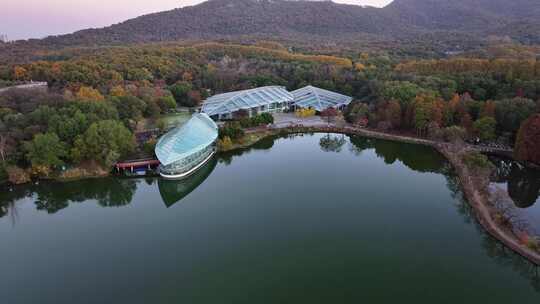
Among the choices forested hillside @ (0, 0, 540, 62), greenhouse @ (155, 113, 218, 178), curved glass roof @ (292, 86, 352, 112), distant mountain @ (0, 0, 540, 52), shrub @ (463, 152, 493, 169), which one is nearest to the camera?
shrub @ (463, 152, 493, 169)

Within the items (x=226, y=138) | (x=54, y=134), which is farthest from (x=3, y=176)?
(x=226, y=138)

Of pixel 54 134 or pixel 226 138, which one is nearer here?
pixel 54 134

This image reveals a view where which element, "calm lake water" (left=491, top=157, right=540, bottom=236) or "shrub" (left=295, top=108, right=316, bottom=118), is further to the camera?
"shrub" (left=295, top=108, right=316, bottom=118)

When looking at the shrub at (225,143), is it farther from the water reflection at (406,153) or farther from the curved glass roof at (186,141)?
the water reflection at (406,153)

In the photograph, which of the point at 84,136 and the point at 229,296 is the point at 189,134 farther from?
the point at 229,296

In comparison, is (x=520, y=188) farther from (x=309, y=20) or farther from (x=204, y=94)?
(x=309, y=20)

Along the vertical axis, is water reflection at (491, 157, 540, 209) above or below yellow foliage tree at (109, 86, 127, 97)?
below

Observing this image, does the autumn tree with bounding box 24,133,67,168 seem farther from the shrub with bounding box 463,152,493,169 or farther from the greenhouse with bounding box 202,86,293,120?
the shrub with bounding box 463,152,493,169

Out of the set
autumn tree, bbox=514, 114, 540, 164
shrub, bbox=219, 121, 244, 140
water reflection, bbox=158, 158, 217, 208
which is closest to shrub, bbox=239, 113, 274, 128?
shrub, bbox=219, 121, 244, 140
